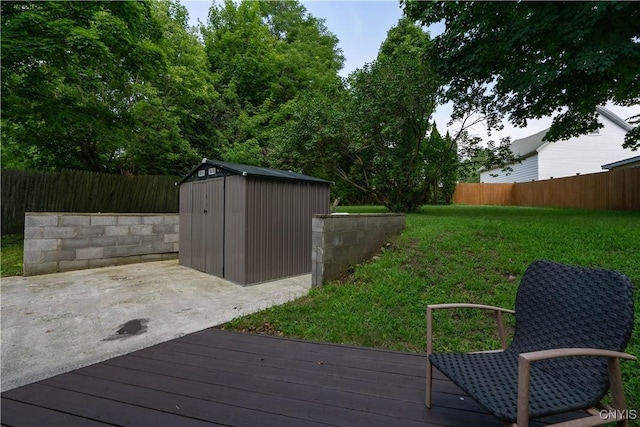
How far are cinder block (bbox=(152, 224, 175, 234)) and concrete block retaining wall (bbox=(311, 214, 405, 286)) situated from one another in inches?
164

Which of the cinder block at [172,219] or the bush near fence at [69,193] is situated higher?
the bush near fence at [69,193]

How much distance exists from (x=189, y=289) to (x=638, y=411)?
4.69 meters

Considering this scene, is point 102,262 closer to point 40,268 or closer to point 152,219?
point 40,268

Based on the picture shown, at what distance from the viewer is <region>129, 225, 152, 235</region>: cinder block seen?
626cm

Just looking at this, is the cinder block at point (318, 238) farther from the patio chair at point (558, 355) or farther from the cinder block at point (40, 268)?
the cinder block at point (40, 268)

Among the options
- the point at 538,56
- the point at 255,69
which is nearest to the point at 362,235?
the point at 538,56

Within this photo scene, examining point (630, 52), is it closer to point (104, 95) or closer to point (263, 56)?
point (104, 95)

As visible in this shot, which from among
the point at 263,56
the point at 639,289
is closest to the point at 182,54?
the point at 263,56

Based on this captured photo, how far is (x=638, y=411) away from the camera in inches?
68.5

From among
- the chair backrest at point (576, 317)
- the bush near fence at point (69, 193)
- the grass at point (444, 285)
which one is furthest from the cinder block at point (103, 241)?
the chair backrest at point (576, 317)

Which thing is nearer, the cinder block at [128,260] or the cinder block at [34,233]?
the cinder block at [34,233]

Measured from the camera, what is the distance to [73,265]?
5.57 meters

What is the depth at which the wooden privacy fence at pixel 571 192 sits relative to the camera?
9953 millimetres

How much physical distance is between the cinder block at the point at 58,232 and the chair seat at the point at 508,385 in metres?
6.41
